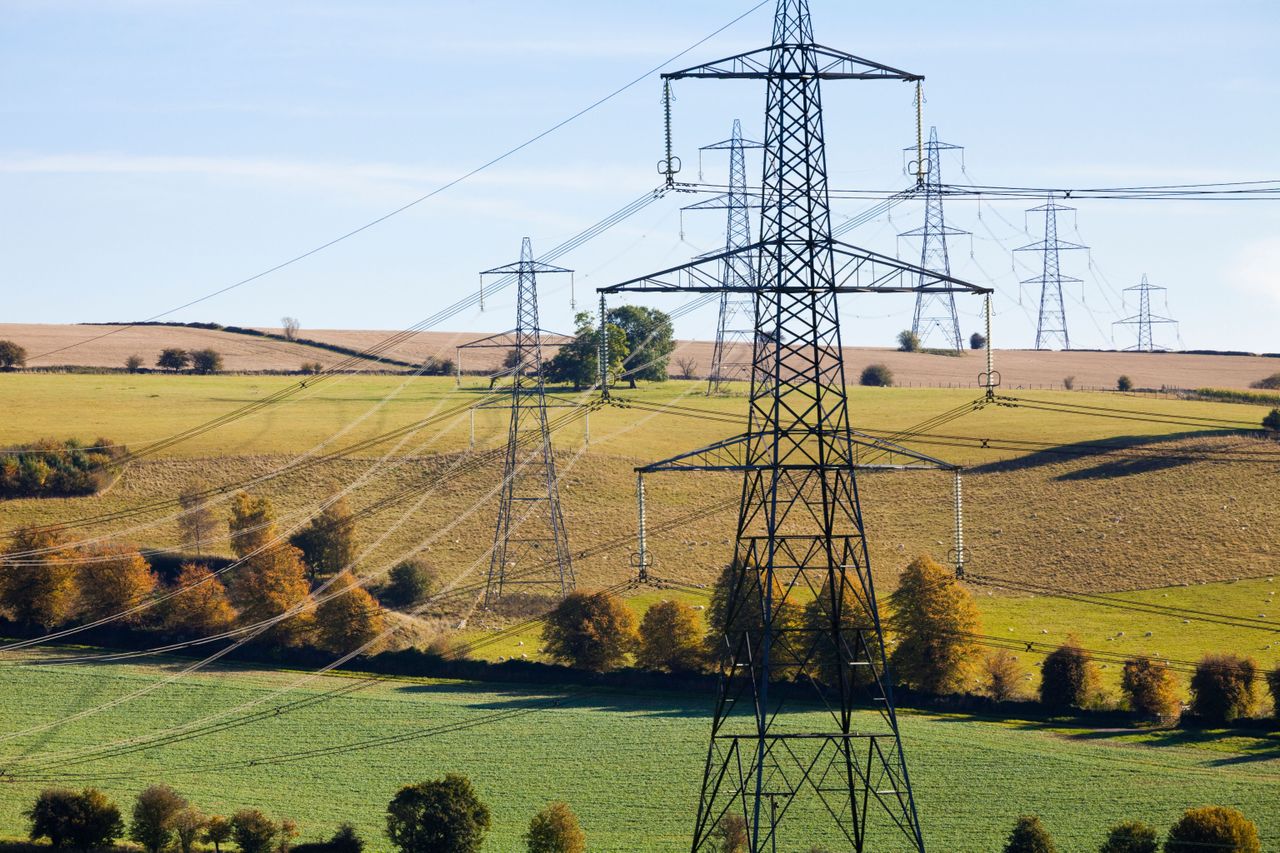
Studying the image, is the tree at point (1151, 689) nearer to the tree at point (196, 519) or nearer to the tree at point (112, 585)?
the tree at point (112, 585)

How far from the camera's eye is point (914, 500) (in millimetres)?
113188

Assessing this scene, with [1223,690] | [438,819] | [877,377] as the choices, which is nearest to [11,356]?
[877,377]

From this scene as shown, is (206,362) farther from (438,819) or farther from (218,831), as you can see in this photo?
(438,819)

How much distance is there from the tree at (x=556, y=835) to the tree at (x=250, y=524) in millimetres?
46131

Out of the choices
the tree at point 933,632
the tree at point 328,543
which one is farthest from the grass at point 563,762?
the tree at point 328,543

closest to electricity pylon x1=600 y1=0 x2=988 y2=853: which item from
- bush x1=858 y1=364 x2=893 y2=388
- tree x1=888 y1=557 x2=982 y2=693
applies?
tree x1=888 y1=557 x2=982 y2=693

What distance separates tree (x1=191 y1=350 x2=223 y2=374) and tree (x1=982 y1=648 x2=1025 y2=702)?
106 m

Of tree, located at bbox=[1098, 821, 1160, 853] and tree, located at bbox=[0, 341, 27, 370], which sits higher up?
tree, located at bbox=[0, 341, 27, 370]

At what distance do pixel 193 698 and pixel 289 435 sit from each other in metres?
49.7

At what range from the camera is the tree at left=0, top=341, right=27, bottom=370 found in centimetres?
15300

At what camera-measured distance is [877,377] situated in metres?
169

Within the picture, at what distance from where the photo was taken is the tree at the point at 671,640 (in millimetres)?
80938

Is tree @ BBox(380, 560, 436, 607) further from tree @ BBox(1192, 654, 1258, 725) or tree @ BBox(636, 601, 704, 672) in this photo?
tree @ BBox(1192, 654, 1258, 725)

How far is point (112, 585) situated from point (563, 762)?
1446 inches
